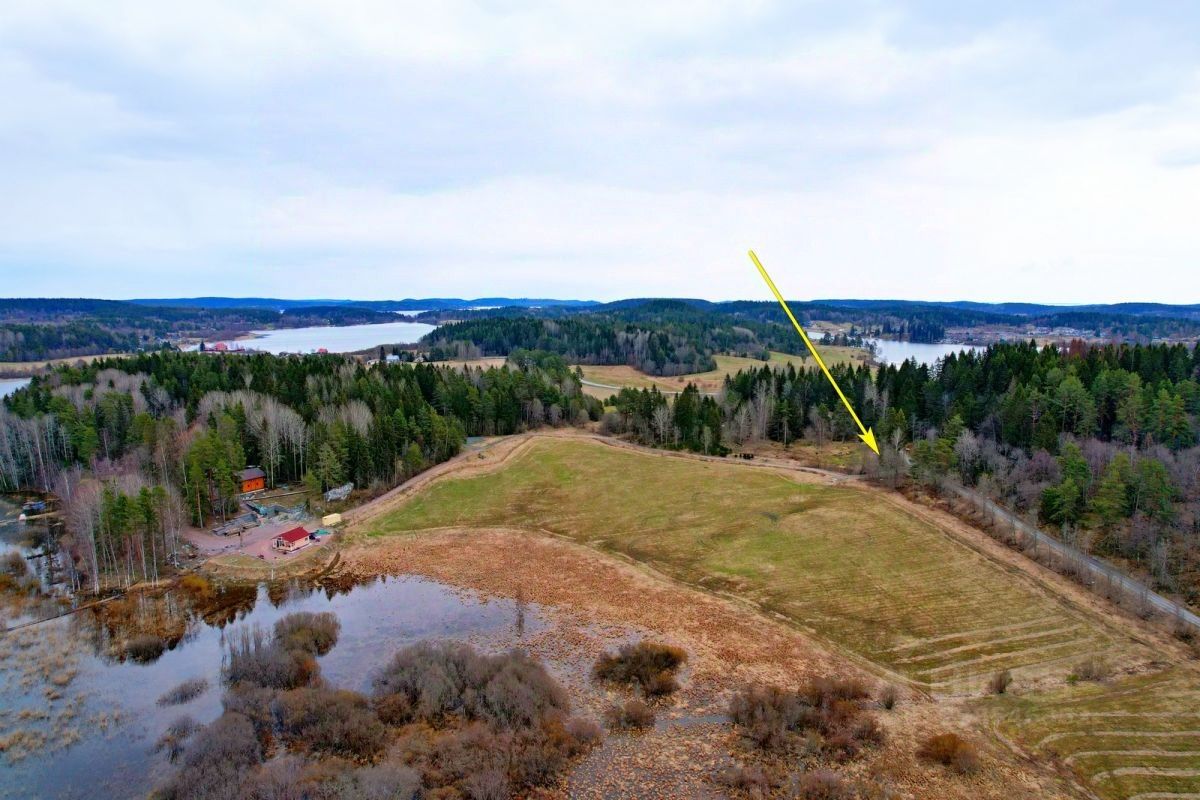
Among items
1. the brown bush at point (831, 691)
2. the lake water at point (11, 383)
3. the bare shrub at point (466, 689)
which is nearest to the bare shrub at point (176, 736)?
the bare shrub at point (466, 689)

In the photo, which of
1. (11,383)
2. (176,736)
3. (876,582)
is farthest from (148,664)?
(11,383)

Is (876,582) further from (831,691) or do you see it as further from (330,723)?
(330,723)

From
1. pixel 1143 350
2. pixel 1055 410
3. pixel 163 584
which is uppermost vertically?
pixel 1143 350

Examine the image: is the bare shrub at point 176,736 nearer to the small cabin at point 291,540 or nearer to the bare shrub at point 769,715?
the small cabin at point 291,540

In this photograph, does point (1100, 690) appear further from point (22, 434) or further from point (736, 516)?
point (22, 434)

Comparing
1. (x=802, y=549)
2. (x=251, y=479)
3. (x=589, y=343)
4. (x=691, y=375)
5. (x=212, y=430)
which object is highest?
(x=589, y=343)

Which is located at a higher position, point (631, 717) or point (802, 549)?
point (802, 549)

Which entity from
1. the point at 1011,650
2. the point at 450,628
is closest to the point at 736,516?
the point at 1011,650
